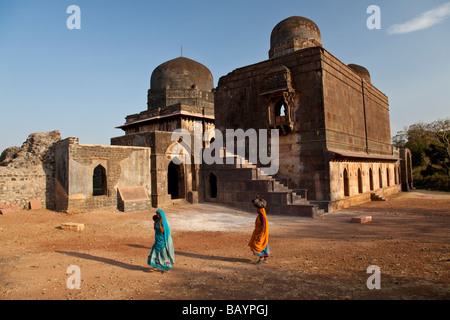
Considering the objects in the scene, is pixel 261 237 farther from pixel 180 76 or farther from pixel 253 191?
pixel 180 76

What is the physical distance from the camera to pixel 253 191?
14.1m

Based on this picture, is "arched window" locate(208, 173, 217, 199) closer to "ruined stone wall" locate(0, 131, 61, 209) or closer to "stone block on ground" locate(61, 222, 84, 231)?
"ruined stone wall" locate(0, 131, 61, 209)

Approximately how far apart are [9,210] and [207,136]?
14.5m

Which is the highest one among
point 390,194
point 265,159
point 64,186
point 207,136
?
point 207,136

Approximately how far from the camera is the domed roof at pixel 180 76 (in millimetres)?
25891

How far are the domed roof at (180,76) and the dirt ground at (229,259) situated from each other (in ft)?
55.0

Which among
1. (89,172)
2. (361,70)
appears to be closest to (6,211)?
(89,172)

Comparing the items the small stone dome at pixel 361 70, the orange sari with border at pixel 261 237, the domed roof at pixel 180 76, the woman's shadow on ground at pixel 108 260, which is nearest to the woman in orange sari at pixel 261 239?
the orange sari with border at pixel 261 237

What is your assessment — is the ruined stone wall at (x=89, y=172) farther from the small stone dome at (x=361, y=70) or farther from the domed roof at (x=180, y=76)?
the small stone dome at (x=361, y=70)

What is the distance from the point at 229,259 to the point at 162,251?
163 centimetres

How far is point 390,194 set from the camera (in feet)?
73.3
